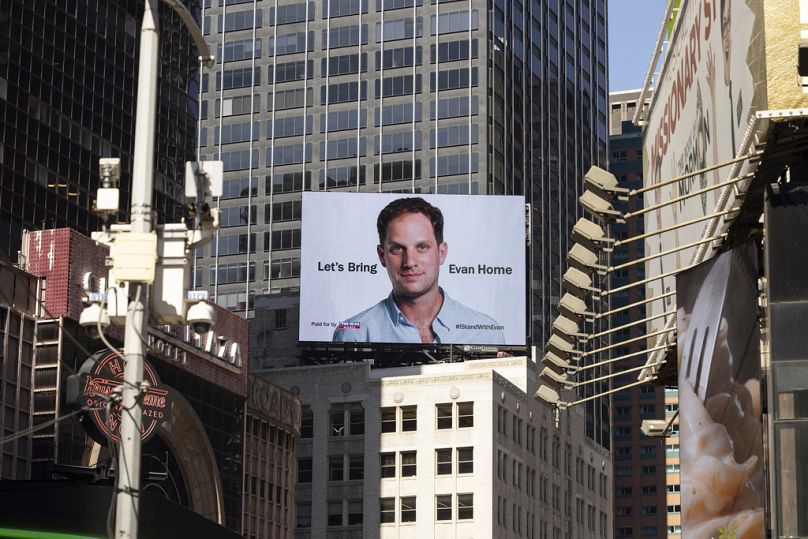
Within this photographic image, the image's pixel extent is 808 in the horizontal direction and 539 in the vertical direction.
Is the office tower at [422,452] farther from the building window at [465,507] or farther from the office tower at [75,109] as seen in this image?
the office tower at [75,109]

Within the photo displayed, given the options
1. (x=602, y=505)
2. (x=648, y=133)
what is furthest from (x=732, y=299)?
(x=602, y=505)

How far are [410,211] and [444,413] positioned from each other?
16642mm

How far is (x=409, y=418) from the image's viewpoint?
134625mm

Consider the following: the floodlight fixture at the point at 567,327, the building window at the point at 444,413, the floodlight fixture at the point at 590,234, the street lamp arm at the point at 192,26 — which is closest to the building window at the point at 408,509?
the building window at the point at 444,413

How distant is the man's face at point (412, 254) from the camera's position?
455ft

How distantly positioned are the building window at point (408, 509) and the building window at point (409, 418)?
5.31 meters

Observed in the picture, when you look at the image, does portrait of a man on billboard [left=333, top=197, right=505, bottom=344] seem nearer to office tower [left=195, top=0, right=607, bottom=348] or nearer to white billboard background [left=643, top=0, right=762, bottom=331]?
office tower [left=195, top=0, right=607, bottom=348]

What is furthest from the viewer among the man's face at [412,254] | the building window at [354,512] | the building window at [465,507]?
the man's face at [412,254]

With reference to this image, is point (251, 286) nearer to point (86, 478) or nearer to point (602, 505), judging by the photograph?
point (602, 505)

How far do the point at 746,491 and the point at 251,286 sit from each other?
439 ft

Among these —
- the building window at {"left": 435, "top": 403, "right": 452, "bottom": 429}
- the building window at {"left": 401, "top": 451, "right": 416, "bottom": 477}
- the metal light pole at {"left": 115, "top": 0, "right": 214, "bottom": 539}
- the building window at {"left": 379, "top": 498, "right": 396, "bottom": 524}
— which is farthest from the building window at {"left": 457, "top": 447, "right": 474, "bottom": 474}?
the metal light pole at {"left": 115, "top": 0, "right": 214, "bottom": 539}

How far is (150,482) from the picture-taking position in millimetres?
77000

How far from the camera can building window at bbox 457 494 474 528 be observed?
130 metres

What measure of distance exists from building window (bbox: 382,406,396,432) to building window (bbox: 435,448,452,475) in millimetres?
4873
